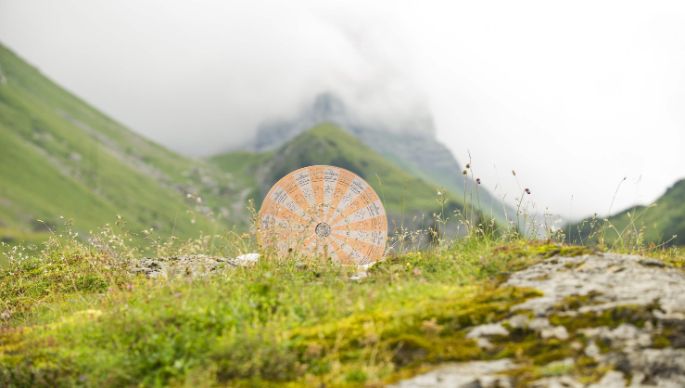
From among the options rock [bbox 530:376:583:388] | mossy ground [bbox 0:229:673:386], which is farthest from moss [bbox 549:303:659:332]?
rock [bbox 530:376:583:388]

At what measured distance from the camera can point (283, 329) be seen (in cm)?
976

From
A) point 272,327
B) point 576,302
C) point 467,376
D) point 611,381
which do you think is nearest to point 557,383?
point 611,381

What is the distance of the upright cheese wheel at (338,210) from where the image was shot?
19141 mm

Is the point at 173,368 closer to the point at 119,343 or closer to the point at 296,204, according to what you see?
the point at 119,343

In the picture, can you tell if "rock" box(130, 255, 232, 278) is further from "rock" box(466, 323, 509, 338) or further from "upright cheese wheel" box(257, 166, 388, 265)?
"rock" box(466, 323, 509, 338)

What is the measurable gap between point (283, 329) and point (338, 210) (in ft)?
32.9

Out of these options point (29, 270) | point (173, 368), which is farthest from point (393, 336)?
point (29, 270)

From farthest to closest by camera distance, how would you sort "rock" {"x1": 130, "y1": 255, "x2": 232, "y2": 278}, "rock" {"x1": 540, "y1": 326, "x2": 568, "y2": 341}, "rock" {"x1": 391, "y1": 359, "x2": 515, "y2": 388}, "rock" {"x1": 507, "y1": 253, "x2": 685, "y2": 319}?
"rock" {"x1": 130, "y1": 255, "x2": 232, "y2": 278} < "rock" {"x1": 507, "y1": 253, "x2": 685, "y2": 319} < "rock" {"x1": 540, "y1": 326, "x2": 568, "y2": 341} < "rock" {"x1": 391, "y1": 359, "x2": 515, "y2": 388}

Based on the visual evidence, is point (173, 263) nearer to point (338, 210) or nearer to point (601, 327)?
point (338, 210)

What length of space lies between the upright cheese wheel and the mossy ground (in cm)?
609

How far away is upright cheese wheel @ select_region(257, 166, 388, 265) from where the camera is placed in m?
19.1

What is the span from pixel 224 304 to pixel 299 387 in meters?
2.54

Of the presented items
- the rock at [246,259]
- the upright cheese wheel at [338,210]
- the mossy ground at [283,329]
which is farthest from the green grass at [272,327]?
the upright cheese wheel at [338,210]

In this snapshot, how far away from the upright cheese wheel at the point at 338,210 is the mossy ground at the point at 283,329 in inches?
240
